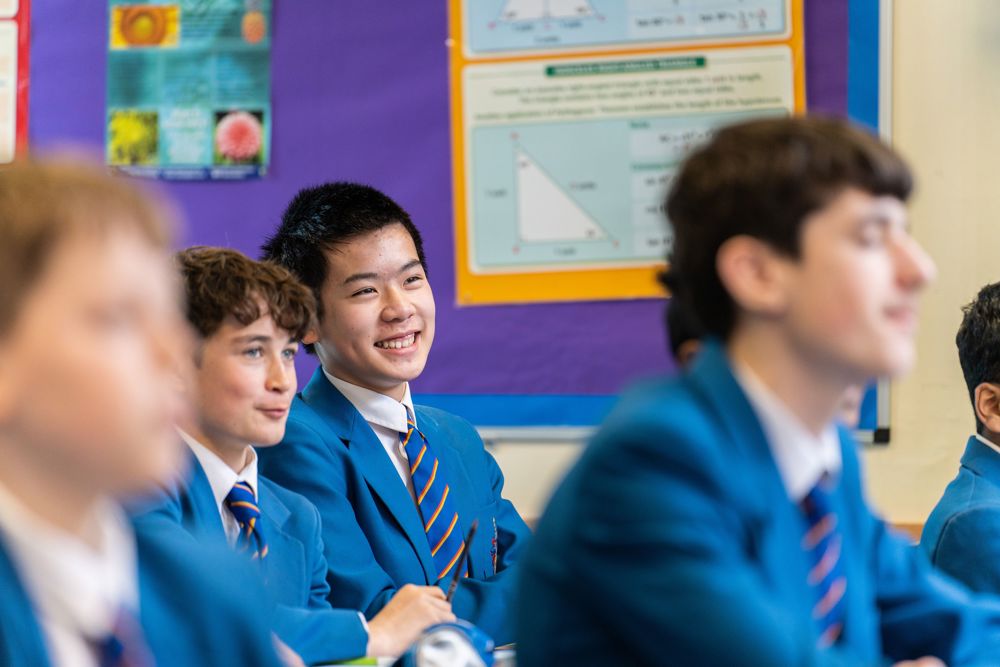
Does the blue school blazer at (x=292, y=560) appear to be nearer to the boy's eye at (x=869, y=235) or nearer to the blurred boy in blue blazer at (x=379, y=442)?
the blurred boy in blue blazer at (x=379, y=442)

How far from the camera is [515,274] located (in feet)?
10.1

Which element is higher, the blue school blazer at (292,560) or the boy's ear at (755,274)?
the boy's ear at (755,274)

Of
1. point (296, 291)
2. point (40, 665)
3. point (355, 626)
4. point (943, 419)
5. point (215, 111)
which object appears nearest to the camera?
point (40, 665)

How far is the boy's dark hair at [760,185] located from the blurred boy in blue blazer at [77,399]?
18.1 inches

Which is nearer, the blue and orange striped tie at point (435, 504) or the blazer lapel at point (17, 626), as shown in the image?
the blazer lapel at point (17, 626)

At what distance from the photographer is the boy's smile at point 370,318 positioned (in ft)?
6.98

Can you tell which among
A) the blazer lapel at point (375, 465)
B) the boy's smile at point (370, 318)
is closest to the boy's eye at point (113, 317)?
the blazer lapel at point (375, 465)

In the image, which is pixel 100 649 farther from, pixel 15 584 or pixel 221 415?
pixel 221 415

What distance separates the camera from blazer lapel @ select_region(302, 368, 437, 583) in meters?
1.99

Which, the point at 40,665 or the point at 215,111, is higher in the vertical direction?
the point at 215,111

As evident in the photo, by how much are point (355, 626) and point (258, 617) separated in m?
0.71

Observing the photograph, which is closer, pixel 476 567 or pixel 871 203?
pixel 871 203

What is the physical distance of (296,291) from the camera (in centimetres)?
185

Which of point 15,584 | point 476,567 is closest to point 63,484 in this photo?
point 15,584
